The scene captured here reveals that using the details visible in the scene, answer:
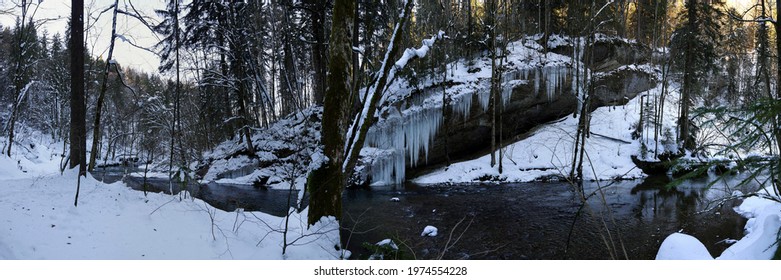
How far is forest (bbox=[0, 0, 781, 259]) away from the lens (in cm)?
345

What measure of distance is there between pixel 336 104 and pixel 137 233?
7.25 feet

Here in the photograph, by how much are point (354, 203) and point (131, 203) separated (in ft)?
18.4

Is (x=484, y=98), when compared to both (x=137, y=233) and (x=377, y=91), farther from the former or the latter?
(x=137, y=233)

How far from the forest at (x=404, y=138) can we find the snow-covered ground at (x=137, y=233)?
3cm

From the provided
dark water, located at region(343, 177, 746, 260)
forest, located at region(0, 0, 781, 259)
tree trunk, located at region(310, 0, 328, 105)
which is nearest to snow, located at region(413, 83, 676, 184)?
forest, located at region(0, 0, 781, 259)

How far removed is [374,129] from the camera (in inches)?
541

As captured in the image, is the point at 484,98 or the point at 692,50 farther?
the point at 484,98

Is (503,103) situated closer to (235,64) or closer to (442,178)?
(442,178)

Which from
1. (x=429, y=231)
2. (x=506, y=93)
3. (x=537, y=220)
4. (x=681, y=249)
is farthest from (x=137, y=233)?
(x=506, y=93)

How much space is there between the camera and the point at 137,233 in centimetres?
341

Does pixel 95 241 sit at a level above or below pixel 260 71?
below

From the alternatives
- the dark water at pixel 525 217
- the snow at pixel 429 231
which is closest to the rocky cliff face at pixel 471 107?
the dark water at pixel 525 217

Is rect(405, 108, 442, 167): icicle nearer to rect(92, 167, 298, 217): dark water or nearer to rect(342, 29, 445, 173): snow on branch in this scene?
rect(92, 167, 298, 217): dark water

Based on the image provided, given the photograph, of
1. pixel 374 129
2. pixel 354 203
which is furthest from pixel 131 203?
pixel 374 129
